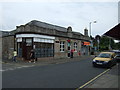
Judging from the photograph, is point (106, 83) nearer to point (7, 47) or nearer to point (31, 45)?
point (31, 45)

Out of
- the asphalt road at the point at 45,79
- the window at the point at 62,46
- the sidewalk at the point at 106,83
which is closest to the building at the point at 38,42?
the window at the point at 62,46

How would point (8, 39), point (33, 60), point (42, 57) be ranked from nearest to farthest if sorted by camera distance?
point (33, 60) < point (42, 57) < point (8, 39)

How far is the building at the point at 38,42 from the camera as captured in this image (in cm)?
2027

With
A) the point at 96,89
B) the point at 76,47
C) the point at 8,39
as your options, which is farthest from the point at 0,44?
the point at 96,89

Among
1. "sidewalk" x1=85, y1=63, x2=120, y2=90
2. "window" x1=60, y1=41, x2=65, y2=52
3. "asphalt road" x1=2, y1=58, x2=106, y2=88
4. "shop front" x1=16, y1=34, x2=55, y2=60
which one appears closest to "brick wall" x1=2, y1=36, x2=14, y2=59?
"shop front" x1=16, y1=34, x2=55, y2=60

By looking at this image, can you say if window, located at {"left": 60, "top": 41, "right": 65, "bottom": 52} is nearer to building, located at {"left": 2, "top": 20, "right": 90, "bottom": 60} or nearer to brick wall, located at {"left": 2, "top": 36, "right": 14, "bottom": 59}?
building, located at {"left": 2, "top": 20, "right": 90, "bottom": 60}

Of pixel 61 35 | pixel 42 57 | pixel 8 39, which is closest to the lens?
pixel 42 57

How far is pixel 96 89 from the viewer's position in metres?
6.39

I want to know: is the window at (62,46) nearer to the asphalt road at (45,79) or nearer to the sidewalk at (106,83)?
the asphalt road at (45,79)

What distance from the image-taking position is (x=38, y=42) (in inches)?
825

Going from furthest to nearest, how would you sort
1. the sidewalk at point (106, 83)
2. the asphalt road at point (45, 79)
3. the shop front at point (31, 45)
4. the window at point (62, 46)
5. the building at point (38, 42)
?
the window at point (62, 46) < the building at point (38, 42) < the shop front at point (31, 45) < the asphalt road at point (45, 79) < the sidewalk at point (106, 83)

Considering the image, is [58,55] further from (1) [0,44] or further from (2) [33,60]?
(1) [0,44]

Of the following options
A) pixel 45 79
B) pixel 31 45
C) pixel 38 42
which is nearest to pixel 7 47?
pixel 31 45

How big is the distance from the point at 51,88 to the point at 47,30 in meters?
16.8
